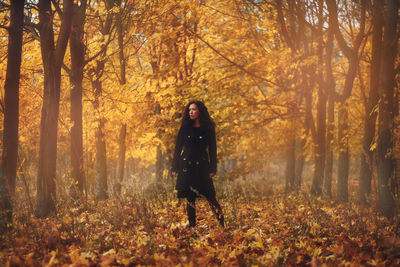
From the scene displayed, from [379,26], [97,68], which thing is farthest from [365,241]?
[97,68]

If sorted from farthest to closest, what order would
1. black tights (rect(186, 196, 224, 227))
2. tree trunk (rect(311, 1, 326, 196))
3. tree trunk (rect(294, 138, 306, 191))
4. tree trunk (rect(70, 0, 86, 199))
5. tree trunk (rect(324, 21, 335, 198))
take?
tree trunk (rect(294, 138, 306, 191))
tree trunk (rect(311, 1, 326, 196))
tree trunk (rect(324, 21, 335, 198))
tree trunk (rect(70, 0, 86, 199))
black tights (rect(186, 196, 224, 227))

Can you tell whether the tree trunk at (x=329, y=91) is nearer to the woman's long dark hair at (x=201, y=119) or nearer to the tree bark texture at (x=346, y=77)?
the tree bark texture at (x=346, y=77)

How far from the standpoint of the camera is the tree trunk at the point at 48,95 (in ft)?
19.2

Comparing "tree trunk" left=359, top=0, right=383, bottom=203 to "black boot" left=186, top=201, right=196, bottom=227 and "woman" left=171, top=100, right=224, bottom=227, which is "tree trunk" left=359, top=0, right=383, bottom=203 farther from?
"black boot" left=186, top=201, right=196, bottom=227

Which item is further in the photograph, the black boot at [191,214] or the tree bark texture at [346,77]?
the tree bark texture at [346,77]

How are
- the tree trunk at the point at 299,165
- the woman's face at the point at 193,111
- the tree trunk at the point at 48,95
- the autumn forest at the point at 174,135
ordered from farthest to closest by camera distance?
1. the tree trunk at the point at 299,165
2. the tree trunk at the point at 48,95
3. the woman's face at the point at 193,111
4. the autumn forest at the point at 174,135

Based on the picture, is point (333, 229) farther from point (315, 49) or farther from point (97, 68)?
point (97, 68)

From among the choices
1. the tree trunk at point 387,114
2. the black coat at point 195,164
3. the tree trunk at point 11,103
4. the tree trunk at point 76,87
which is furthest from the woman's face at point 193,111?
the tree trunk at point 76,87

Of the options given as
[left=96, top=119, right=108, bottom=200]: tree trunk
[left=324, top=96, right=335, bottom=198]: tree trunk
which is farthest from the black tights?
[left=96, top=119, right=108, bottom=200]: tree trunk

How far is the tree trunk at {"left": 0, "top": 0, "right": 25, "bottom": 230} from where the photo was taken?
516 cm

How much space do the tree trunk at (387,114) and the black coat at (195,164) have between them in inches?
137

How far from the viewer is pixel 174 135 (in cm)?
900

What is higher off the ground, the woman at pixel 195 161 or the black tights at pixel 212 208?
the woman at pixel 195 161

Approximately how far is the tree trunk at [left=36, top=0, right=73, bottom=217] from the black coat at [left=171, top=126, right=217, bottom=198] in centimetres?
263
